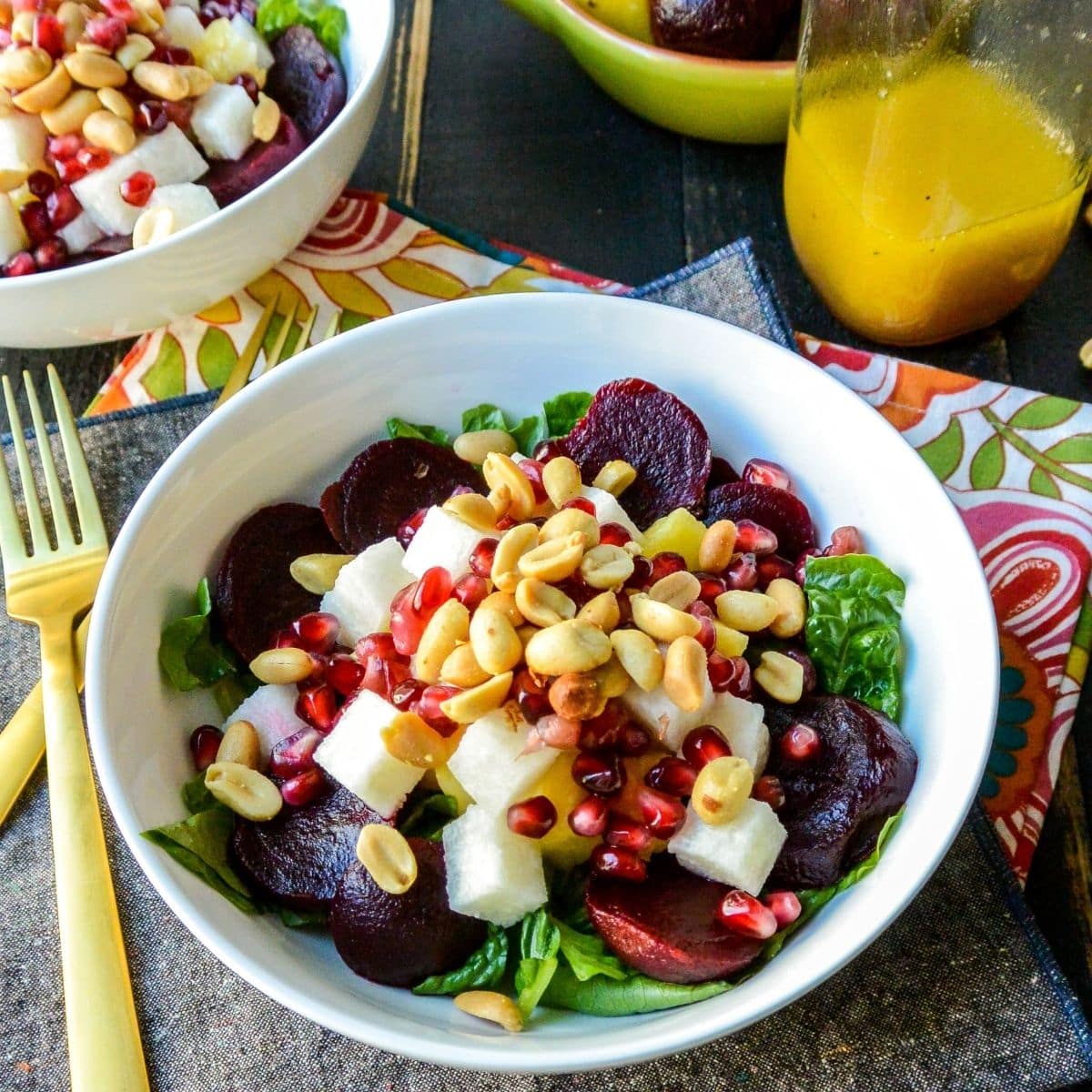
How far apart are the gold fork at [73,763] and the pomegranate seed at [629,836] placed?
82cm

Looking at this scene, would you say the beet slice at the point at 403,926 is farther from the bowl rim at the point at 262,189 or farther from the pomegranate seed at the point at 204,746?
the bowl rim at the point at 262,189

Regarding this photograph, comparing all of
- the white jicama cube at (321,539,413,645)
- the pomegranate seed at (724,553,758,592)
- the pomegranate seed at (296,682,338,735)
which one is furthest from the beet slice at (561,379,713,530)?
the pomegranate seed at (296,682,338,735)

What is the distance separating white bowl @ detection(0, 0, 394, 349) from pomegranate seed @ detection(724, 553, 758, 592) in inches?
48.5

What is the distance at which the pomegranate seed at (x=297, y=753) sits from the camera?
1723 millimetres

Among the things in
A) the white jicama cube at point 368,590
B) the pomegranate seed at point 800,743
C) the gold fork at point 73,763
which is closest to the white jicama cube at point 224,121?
the gold fork at point 73,763

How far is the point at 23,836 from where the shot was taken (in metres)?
2.00

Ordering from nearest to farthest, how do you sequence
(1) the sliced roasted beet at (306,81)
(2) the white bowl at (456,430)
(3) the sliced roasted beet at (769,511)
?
(2) the white bowl at (456,430), (3) the sliced roasted beet at (769,511), (1) the sliced roasted beet at (306,81)

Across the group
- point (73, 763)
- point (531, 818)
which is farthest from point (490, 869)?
point (73, 763)

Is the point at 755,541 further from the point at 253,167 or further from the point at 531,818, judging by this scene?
the point at 253,167

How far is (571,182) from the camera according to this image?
9.82 ft

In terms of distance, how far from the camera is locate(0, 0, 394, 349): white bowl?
7.38 feet

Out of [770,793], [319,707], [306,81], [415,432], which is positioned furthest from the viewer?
[306,81]

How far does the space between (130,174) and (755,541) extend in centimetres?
154

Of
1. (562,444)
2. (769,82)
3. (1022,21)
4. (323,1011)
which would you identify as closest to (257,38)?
(769,82)
